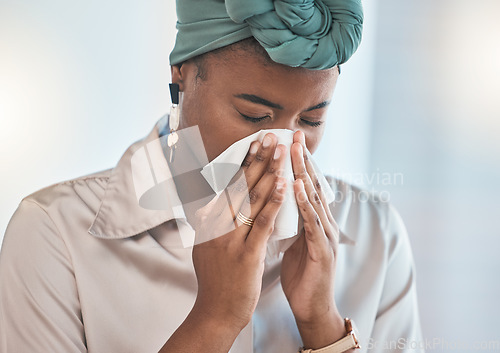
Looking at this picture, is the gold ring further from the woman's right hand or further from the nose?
the nose

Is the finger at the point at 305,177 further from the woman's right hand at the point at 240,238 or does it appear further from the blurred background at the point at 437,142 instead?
the blurred background at the point at 437,142

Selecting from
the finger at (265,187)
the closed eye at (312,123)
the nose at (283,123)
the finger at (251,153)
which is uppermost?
the nose at (283,123)

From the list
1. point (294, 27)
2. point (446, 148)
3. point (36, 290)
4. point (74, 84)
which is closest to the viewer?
point (294, 27)

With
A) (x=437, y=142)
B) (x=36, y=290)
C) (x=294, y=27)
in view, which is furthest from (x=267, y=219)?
(x=437, y=142)

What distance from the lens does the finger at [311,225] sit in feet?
2.60

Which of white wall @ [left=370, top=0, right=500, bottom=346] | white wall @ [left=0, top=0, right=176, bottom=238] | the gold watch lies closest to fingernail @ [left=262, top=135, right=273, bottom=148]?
the gold watch

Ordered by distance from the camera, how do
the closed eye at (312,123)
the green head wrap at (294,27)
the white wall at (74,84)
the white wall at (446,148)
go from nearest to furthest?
1. the green head wrap at (294,27)
2. the closed eye at (312,123)
3. the white wall at (74,84)
4. the white wall at (446,148)

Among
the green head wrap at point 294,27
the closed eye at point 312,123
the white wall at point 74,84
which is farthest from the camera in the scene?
the white wall at point 74,84

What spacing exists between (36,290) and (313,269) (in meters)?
0.44

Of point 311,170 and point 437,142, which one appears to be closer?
point 311,170

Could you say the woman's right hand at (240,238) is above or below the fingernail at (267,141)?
below

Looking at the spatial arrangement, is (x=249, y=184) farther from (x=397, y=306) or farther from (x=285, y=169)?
(x=397, y=306)

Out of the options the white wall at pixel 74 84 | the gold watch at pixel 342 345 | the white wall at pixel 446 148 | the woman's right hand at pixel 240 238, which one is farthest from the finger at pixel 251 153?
the white wall at pixel 446 148

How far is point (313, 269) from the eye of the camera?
2.92 ft
